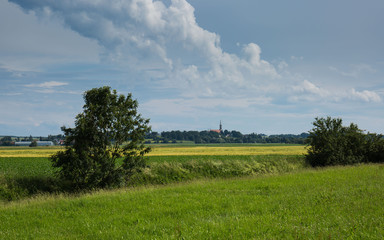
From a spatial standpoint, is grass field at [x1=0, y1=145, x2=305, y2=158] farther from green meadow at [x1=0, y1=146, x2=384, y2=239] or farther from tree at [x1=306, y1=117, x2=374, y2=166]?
green meadow at [x1=0, y1=146, x2=384, y2=239]

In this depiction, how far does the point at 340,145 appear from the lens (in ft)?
119

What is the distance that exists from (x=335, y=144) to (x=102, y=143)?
27.8 m

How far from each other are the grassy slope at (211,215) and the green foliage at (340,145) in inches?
784

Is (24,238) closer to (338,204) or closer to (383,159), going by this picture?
(338,204)

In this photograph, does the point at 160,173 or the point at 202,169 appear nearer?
the point at 160,173

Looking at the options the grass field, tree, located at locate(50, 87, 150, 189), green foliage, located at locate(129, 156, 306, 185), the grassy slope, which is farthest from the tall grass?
the grass field

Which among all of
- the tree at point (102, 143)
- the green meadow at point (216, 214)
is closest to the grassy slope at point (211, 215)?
the green meadow at point (216, 214)

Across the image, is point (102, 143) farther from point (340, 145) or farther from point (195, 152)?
point (195, 152)

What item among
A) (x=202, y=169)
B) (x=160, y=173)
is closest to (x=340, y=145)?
(x=202, y=169)

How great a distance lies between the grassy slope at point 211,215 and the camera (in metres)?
9.24

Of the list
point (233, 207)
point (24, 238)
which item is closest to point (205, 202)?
point (233, 207)

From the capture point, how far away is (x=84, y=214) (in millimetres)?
12328

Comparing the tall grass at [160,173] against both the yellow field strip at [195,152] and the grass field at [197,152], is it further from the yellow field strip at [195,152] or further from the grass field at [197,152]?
the yellow field strip at [195,152]

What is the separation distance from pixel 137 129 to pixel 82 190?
5746mm
